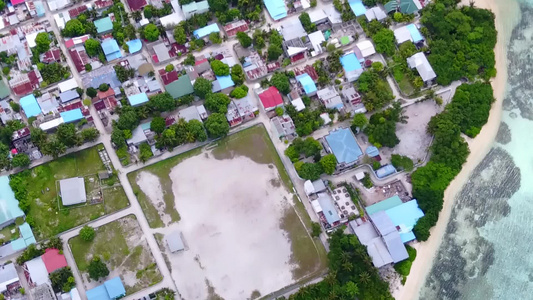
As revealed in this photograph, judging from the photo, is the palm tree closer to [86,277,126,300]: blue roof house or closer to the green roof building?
[86,277,126,300]: blue roof house

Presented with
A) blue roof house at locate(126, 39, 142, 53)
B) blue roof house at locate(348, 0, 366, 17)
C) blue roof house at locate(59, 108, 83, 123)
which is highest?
blue roof house at locate(126, 39, 142, 53)

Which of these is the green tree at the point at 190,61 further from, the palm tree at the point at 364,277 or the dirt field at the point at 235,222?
the palm tree at the point at 364,277

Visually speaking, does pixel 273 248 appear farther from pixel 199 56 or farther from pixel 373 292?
pixel 199 56

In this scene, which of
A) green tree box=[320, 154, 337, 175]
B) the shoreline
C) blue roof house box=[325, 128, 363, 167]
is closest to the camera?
the shoreline

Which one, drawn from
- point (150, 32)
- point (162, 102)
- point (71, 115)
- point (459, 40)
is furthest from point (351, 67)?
point (71, 115)

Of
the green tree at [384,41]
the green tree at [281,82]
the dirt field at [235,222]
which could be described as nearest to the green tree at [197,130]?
the dirt field at [235,222]

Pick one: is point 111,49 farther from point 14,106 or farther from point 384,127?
point 384,127

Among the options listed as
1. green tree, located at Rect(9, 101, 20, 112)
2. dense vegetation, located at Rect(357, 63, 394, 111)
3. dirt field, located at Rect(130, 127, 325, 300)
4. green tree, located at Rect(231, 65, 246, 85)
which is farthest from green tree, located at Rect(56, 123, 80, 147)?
dense vegetation, located at Rect(357, 63, 394, 111)
